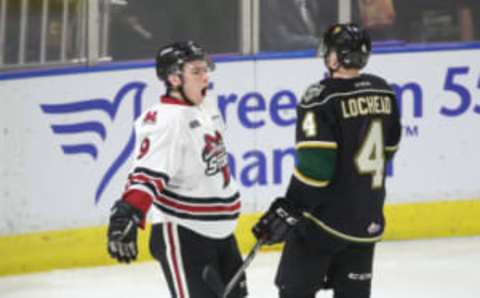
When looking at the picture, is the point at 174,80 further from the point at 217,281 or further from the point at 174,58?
the point at 217,281

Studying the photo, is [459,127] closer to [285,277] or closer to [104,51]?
[104,51]

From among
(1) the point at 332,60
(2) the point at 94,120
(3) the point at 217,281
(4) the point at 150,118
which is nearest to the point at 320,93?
(1) the point at 332,60

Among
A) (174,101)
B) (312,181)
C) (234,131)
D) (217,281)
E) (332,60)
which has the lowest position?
(217,281)

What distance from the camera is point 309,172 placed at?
358cm

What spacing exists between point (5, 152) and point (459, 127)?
94.2 inches

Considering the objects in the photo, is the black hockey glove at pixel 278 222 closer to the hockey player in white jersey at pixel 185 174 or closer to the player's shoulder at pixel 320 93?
the hockey player in white jersey at pixel 185 174

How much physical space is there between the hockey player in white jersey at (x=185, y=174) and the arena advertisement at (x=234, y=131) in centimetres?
250

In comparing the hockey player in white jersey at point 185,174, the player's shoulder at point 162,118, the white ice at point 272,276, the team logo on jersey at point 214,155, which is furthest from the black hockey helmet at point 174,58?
the white ice at point 272,276

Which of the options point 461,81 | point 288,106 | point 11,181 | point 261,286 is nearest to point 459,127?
point 461,81

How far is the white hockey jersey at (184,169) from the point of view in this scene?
3.50 meters

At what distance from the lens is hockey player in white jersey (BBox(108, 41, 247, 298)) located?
3525mm

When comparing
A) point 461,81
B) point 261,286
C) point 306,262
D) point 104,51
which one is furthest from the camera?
point 461,81

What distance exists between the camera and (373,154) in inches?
143

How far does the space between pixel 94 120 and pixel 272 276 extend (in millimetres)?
1141
